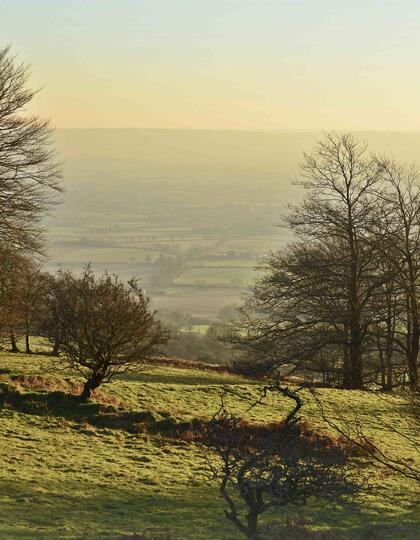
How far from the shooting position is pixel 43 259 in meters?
31.7

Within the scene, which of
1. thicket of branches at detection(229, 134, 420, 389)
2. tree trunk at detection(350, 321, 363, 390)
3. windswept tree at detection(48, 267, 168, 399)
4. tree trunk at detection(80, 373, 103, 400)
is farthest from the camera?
tree trunk at detection(350, 321, 363, 390)

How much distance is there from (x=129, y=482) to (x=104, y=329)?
9.16m

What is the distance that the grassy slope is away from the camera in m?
15.3

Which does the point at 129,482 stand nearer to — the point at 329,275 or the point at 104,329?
the point at 104,329

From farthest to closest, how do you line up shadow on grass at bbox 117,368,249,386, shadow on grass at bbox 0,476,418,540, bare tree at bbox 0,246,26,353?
shadow on grass at bbox 117,368,249,386 → bare tree at bbox 0,246,26,353 → shadow on grass at bbox 0,476,418,540

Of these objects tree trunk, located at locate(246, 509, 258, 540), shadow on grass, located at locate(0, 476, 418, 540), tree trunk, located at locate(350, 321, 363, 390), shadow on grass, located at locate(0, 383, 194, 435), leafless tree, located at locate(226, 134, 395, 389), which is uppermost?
leafless tree, located at locate(226, 134, 395, 389)

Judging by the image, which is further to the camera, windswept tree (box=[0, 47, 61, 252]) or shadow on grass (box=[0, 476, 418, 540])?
windswept tree (box=[0, 47, 61, 252])

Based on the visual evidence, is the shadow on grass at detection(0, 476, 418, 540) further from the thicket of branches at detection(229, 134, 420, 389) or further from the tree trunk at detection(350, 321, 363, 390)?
the tree trunk at detection(350, 321, 363, 390)

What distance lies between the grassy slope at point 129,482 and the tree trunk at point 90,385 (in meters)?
0.81

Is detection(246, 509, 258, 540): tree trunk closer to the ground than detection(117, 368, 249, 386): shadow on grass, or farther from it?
closer to the ground

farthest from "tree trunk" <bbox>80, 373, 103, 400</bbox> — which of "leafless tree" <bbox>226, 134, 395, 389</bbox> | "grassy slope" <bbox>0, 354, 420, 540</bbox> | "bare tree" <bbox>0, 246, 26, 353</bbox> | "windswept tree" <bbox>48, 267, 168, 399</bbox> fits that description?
"leafless tree" <bbox>226, 134, 395, 389</bbox>

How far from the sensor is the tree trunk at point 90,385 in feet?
86.0

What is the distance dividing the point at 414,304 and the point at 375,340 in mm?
3912

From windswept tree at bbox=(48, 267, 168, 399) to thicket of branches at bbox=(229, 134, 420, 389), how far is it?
790 cm
